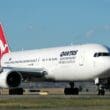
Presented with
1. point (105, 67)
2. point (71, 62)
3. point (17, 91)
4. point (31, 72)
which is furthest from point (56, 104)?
point (31, 72)

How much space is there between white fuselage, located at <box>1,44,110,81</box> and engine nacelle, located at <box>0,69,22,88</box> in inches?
124

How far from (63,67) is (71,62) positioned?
1.19 metres

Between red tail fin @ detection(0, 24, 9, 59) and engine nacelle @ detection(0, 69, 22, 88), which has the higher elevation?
red tail fin @ detection(0, 24, 9, 59)

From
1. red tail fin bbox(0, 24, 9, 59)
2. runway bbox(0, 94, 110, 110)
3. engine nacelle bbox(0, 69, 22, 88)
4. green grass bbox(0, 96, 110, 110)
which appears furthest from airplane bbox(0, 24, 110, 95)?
green grass bbox(0, 96, 110, 110)

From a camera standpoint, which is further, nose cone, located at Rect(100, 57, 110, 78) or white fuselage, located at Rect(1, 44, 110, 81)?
white fuselage, located at Rect(1, 44, 110, 81)

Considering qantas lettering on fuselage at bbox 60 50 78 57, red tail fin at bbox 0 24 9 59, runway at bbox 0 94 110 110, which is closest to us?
runway at bbox 0 94 110 110

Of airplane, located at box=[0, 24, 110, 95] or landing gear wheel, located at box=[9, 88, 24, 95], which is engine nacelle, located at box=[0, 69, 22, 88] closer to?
airplane, located at box=[0, 24, 110, 95]

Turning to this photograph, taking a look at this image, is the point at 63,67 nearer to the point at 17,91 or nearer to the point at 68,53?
the point at 68,53

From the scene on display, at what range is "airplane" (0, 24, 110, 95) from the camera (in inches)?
1716

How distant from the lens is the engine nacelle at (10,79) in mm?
45969

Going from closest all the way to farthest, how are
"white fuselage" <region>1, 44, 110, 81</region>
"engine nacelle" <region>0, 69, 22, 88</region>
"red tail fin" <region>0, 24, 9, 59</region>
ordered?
"white fuselage" <region>1, 44, 110, 81</region> < "engine nacelle" <region>0, 69, 22, 88</region> < "red tail fin" <region>0, 24, 9, 59</region>

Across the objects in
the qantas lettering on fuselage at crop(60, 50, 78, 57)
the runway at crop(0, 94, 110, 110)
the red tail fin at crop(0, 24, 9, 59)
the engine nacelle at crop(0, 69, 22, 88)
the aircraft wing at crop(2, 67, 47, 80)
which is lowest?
the runway at crop(0, 94, 110, 110)

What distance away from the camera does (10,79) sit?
46.9 metres

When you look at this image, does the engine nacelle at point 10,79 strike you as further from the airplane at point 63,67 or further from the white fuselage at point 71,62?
the white fuselage at point 71,62
